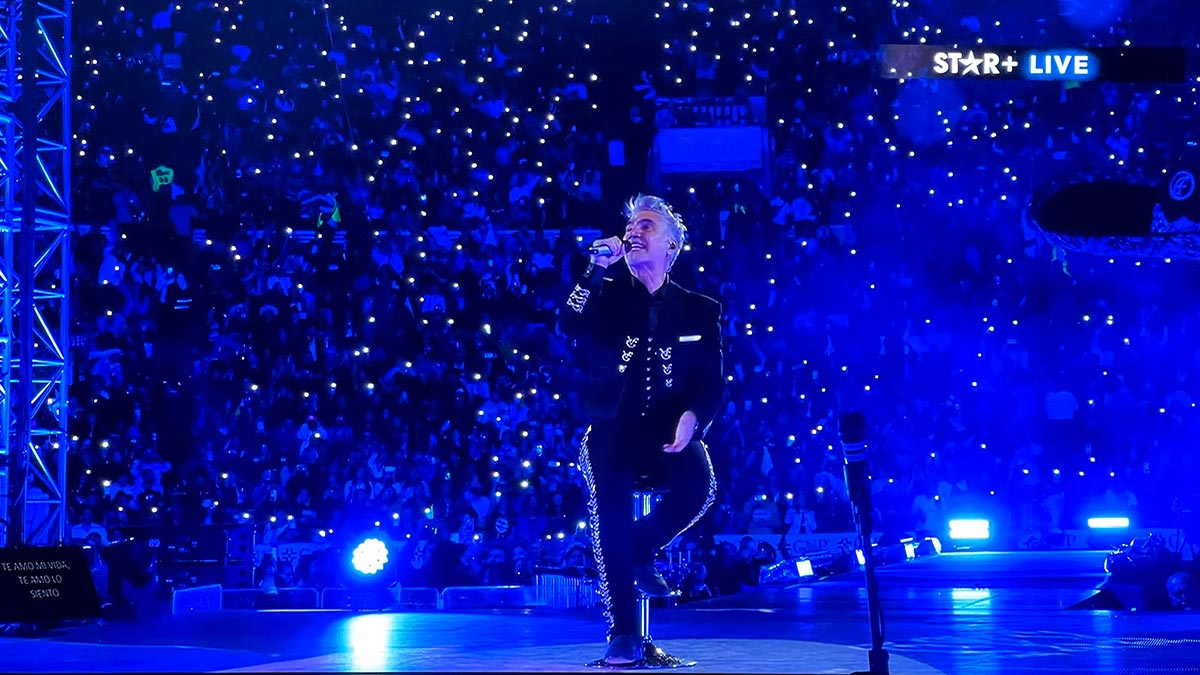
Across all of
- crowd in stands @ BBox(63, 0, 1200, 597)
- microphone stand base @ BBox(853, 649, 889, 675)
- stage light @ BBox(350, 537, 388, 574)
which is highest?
crowd in stands @ BBox(63, 0, 1200, 597)

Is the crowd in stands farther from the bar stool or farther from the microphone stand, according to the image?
the microphone stand

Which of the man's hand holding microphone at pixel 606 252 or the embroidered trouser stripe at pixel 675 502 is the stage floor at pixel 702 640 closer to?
the embroidered trouser stripe at pixel 675 502

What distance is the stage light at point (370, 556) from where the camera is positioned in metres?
12.7

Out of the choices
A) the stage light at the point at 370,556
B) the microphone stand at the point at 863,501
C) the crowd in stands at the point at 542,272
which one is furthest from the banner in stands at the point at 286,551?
the microphone stand at the point at 863,501

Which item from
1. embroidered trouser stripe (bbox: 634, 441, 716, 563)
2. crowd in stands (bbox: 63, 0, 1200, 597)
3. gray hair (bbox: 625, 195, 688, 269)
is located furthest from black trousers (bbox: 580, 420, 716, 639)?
crowd in stands (bbox: 63, 0, 1200, 597)

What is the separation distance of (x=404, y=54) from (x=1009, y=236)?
7.84 m

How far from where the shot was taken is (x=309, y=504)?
14742mm

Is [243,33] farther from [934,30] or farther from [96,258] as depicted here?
[934,30]

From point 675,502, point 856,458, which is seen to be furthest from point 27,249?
point 856,458

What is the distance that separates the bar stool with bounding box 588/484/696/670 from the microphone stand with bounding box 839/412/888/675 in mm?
736

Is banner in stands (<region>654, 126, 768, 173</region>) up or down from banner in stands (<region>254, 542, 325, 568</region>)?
up

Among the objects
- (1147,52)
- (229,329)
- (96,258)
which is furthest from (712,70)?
(96,258)

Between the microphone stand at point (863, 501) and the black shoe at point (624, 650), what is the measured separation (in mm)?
828

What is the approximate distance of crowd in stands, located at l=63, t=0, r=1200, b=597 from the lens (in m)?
14.9
